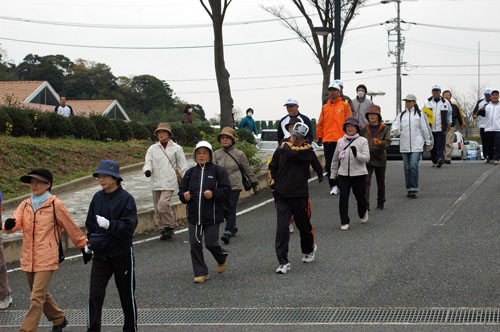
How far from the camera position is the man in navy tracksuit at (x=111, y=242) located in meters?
5.97

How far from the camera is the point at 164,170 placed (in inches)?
→ 436

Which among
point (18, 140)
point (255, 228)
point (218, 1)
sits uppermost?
→ point (218, 1)

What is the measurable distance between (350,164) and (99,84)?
226 feet

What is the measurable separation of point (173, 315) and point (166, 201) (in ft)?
13.8

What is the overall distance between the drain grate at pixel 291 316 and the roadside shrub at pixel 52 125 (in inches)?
506

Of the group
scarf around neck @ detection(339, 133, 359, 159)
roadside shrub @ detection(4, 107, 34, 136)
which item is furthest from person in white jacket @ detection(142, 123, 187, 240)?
roadside shrub @ detection(4, 107, 34, 136)

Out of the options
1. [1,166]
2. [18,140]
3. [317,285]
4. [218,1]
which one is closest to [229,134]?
[317,285]

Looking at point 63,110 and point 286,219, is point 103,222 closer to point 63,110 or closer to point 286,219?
point 286,219

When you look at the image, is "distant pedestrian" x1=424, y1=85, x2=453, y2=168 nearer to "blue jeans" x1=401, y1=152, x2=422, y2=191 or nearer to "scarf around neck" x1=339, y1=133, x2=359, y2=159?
"blue jeans" x1=401, y1=152, x2=422, y2=191

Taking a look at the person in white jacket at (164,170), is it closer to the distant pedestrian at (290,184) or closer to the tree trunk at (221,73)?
the distant pedestrian at (290,184)

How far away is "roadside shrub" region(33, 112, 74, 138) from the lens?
19406 millimetres

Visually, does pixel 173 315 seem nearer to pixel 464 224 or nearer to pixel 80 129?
pixel 464 224

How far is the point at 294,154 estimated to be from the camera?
842 cm

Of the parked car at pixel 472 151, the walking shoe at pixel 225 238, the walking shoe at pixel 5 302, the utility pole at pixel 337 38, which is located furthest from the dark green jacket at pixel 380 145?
the parked car at pixel 472 151
